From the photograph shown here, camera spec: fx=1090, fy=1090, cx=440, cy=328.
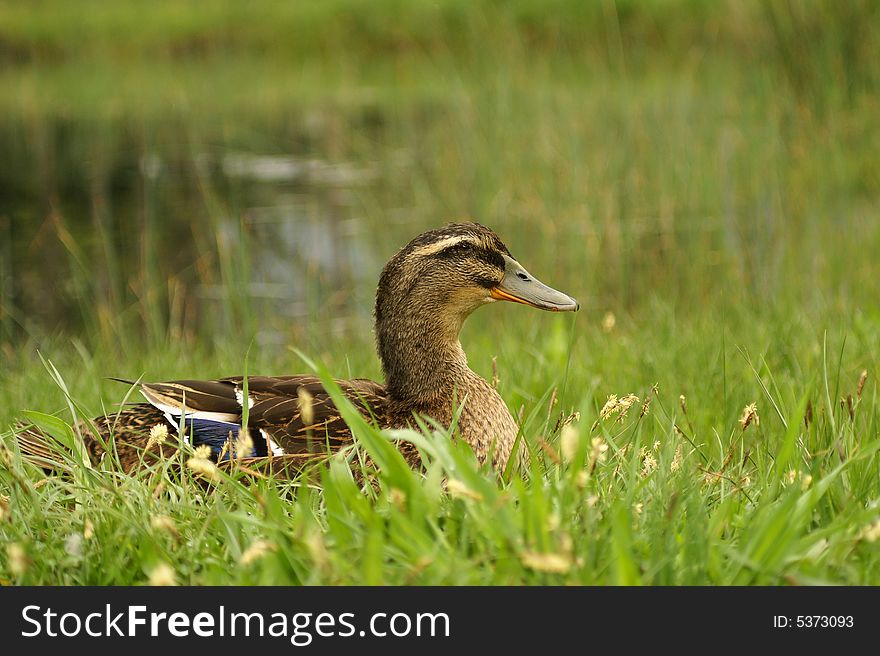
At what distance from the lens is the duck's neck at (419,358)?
12.6 ft

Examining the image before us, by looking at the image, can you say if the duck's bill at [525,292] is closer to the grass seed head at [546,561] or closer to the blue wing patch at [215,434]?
the blue wing patch at [215,434]

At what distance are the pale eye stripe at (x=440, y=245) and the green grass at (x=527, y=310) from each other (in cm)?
52

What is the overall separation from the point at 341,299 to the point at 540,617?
5969 millimetres

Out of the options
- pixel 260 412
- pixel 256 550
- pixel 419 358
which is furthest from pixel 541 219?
pixel 256 550

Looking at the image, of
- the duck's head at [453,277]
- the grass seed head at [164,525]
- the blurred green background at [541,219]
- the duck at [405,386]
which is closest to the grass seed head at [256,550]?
the grass seed head at [164,525]

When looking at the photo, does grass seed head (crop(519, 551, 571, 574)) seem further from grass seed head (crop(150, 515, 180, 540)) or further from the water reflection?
the water reflection

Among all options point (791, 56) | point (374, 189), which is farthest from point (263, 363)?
point (374, 189)

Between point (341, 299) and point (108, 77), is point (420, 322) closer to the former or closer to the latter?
point (341, 299)

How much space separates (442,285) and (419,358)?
276 mm

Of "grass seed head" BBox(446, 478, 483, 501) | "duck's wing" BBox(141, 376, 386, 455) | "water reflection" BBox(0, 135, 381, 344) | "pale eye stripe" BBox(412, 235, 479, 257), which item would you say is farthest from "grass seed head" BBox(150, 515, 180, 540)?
"water reflection" BBox(0, 135, 381, 344)

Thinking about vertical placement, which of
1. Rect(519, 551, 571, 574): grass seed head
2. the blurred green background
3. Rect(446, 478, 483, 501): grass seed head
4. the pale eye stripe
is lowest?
Rect(519, 551, 571, 574): grass seed head

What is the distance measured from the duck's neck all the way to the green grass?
14.4 inches

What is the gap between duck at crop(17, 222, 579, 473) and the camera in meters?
3.63

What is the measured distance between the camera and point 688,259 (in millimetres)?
7395
